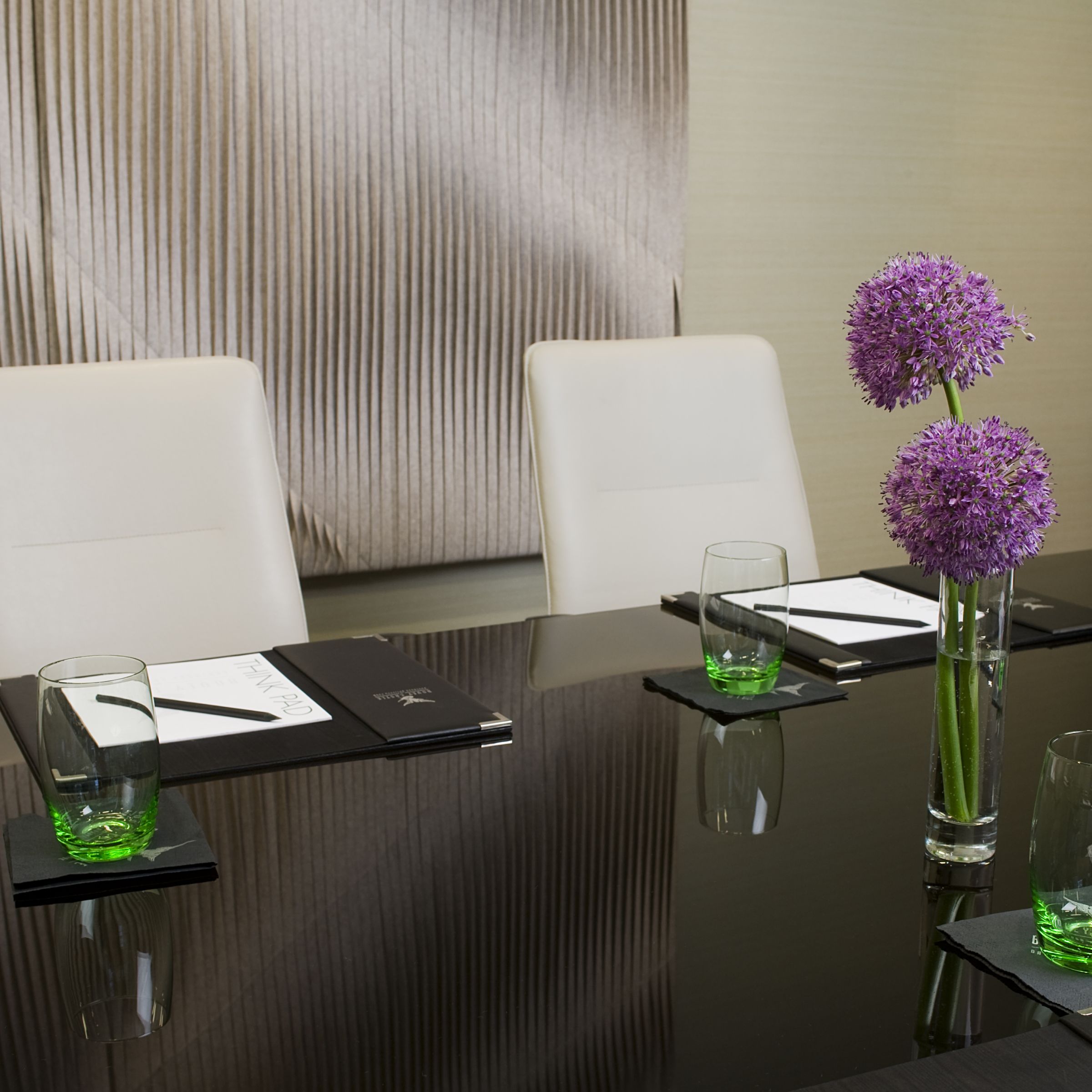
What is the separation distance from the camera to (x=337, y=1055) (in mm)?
712

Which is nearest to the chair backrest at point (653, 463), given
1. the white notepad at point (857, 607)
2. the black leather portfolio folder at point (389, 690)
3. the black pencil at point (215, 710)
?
the white notepad at point (857, 607)

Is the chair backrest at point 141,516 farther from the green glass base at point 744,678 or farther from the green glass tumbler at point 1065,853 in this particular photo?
the green glass tumbler at point 1065,853

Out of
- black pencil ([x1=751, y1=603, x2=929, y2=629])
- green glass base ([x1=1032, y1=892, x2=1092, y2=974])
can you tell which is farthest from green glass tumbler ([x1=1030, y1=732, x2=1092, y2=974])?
black pencil ([x1=751, y1=603, x2=929, y2=629])

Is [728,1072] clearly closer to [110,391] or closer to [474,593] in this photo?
[110,391]

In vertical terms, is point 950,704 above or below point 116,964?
above

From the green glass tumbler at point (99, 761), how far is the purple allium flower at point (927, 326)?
544mm

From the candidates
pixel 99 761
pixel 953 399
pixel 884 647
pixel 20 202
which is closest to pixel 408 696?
pixel 99 761

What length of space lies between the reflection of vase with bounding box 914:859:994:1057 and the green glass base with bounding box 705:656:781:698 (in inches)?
14.4

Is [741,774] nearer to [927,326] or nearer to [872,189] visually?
[927,326]

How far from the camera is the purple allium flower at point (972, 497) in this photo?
0.81 meters

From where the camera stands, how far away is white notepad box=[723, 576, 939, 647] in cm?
154

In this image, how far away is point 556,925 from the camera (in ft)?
2.85

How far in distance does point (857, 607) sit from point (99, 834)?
3.29ft

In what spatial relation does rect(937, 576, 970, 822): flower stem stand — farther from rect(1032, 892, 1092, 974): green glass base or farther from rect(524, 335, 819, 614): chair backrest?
rect(524, 335, 819, 614): chair backrest
